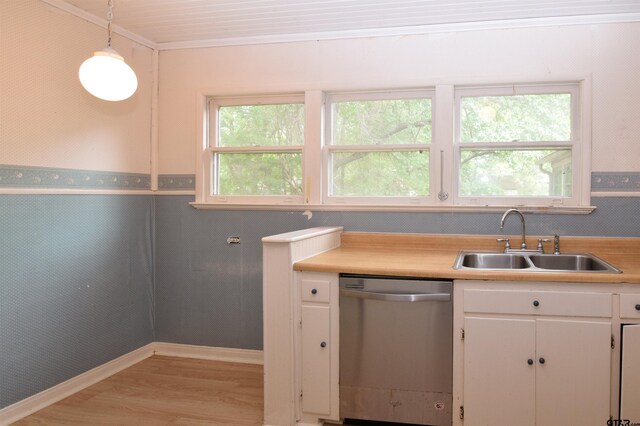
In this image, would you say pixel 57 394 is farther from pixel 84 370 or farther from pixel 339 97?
pixel 339 97

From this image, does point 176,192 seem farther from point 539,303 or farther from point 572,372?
point 572,372

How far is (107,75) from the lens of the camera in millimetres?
2920

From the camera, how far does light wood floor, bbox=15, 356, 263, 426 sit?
9.66 feet


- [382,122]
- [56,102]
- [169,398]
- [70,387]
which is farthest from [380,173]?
[70,387]

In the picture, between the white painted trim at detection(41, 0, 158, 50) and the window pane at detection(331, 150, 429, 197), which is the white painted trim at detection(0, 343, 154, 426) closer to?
the window pane at detection(331, 150, 429, 197)

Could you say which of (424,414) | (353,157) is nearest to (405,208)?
(353,157)

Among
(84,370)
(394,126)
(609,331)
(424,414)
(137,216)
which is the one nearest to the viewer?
(609,331)

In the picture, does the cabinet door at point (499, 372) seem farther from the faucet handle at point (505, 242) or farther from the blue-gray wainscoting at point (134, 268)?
the blue-gray wainscoting at point (134, 268)

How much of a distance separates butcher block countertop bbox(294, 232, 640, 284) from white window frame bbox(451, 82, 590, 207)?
24 cm

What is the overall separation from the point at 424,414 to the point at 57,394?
2.22 metres

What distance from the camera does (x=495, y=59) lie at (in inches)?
135

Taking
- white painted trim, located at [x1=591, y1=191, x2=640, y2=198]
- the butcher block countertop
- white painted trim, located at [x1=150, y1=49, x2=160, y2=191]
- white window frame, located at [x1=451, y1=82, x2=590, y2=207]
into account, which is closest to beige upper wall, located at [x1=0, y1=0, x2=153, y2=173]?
white painted trim, located at [x1=150, y1=49, x2=160, y2=191]

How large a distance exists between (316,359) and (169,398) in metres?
1.07

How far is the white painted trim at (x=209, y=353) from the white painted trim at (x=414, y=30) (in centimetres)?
232
